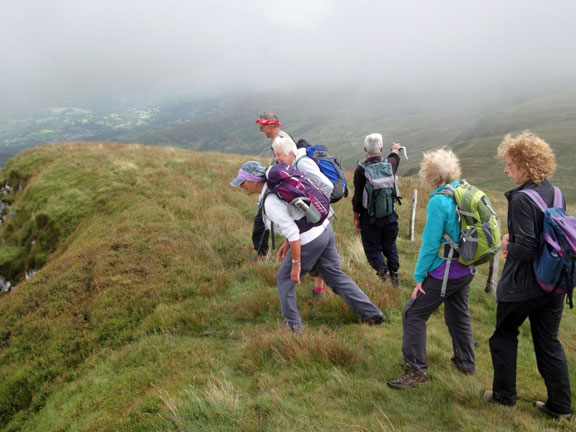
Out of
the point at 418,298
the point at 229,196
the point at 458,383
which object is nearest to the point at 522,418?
the point at 458,383

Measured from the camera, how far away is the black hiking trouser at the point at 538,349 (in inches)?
126

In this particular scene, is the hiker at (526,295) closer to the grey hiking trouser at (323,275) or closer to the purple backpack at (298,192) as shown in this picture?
the grey hiking trouser at (323,275)

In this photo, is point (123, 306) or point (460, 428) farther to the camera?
point (123, 306)

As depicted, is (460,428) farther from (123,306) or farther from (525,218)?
(123,306)

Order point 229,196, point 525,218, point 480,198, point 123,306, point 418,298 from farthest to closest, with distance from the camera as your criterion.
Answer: point 229,196
point 123,306
point 418,298
point 480,198
point 525,218

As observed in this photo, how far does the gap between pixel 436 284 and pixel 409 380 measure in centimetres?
108

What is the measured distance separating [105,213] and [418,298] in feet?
32.7

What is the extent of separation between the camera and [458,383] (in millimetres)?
3549

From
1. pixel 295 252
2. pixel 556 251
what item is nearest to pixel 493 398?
pixel 556 251

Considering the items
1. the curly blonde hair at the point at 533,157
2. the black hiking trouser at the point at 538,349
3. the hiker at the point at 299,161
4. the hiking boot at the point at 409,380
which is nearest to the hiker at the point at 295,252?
the hiker at the point at 299,161

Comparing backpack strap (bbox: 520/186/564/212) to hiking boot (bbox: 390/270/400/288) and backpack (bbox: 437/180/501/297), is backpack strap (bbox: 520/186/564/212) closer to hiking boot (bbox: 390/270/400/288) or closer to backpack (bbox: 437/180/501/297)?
backpack (bbox: 437/180/501/297)

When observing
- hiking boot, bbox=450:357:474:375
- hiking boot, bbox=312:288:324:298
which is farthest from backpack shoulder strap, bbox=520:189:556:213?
hiking boot, bbox=312:288:324:298

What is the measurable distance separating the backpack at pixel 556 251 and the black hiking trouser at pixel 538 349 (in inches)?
10.9

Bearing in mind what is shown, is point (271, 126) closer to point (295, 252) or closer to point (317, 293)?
point (295, 252)
